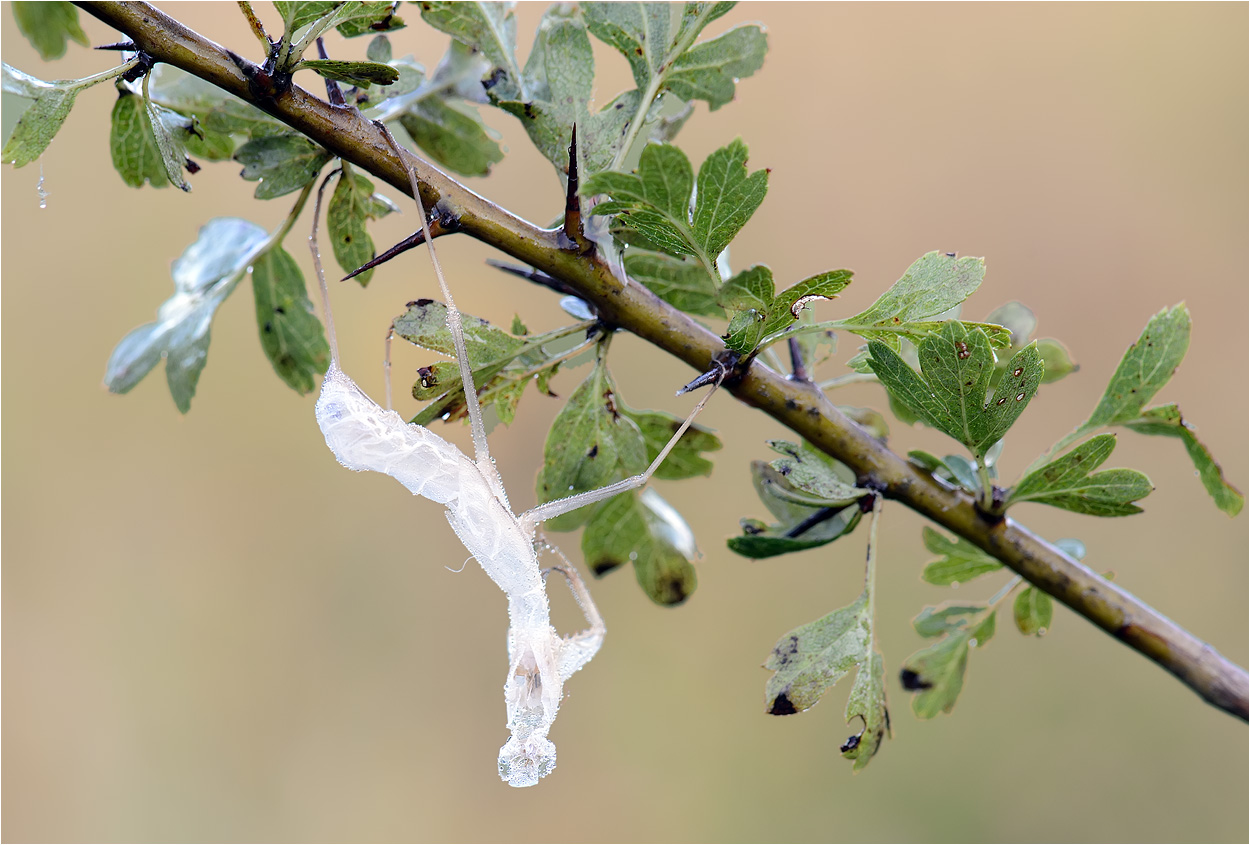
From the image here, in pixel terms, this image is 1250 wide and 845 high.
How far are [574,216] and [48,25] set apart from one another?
0.44 meters

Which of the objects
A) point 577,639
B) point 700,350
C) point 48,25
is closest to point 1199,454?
point 700,350

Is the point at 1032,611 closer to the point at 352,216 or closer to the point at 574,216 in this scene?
the point at 574,216

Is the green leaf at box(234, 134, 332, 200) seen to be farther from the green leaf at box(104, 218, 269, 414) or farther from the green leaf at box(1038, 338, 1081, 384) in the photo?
the green leaf at box(1038, 338, 1081, 384)

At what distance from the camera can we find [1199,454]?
0.60 metres

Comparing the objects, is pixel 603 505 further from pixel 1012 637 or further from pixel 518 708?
pixel 1012 637

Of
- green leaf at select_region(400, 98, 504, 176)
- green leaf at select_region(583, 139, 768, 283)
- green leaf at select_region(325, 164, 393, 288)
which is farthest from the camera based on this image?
green leaf at select_region(400, 98, 504, 176)

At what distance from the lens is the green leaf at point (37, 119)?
49 cm

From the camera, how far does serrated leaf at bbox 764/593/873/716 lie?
52 cm

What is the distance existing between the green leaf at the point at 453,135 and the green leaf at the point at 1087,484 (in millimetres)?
441

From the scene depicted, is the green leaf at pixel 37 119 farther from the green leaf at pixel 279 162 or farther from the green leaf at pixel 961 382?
the green leaf at pixel 961 382

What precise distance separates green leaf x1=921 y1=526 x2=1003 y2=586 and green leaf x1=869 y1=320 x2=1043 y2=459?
0.48 ft

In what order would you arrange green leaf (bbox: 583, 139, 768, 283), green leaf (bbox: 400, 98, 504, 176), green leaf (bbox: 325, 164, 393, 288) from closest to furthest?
green leaf (bbox: 583, 139, 768, 283)
green leaf (bbox: 325, 164, 393, 288)
green leaf (bbox: 400, 98, 504, 176)

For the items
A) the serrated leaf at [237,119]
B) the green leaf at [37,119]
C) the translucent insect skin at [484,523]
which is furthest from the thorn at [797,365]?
the green leaf at [37,119]


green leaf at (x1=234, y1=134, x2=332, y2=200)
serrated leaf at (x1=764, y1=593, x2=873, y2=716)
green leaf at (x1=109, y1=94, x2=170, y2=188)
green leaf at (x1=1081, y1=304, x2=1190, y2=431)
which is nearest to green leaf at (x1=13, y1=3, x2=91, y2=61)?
green leaf at (x1=109, y1=94, x2=170, y2=188)
